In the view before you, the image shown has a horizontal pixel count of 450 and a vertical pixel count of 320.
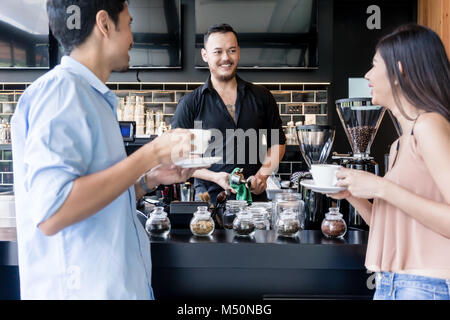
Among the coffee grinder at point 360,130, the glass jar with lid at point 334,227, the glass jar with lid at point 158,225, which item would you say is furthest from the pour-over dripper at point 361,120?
the glass jar with lid at point 158,225

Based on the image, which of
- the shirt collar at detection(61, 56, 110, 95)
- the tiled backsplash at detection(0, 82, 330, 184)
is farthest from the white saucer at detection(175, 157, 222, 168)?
the tiled backsplash at detection(0, 82, 330, 184)

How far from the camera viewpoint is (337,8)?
5.12m

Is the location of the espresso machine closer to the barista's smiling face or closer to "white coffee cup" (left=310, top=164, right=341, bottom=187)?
"white coffee cup" (left=310, top=164, right=341, bottom=187)

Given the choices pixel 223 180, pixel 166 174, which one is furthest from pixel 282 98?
pixel 166 174

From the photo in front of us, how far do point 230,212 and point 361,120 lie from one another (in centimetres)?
60

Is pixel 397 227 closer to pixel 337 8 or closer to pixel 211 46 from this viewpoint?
pixel 211 46

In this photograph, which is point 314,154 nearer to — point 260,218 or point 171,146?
point 260,218

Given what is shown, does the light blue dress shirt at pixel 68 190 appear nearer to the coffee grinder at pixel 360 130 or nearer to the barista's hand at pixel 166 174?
the barista's hand at pixel 166 174

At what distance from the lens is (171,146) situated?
0.91 metres

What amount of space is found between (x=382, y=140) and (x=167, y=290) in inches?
176

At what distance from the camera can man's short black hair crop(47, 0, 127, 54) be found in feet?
3.01

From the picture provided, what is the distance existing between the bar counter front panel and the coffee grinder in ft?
0.29

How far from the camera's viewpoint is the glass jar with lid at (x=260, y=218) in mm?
1531

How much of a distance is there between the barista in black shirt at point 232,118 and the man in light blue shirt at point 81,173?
1368 mm
